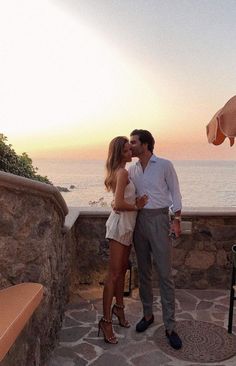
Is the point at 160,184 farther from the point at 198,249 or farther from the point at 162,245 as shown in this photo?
the point at 198,249

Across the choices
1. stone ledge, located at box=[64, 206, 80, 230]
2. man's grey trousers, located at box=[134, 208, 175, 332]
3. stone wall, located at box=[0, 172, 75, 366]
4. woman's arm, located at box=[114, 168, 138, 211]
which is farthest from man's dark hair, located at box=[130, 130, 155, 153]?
stone ledge, located at box=[64, 206, 80, 230]

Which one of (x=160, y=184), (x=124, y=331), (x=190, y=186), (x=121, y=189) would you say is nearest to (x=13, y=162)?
(x=121, y=189)

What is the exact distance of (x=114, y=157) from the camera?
3.60 m

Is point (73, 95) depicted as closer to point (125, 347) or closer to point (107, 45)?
point (107, 45)

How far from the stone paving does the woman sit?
21cm

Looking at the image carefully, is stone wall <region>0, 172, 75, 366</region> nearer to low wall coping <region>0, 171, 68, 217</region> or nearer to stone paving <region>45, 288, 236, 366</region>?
low wall coping <region>0, 171, 68, 217</region>

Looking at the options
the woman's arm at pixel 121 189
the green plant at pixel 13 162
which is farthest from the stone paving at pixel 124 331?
the green plant at pixel 13 162

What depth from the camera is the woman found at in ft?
11.7

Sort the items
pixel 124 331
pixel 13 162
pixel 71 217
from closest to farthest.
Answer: pixel 124 331 < pixel 13 162 < pixel 71 217

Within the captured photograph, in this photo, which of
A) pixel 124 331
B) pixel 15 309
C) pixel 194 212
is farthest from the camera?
pixel 194 212

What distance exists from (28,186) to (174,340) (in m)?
2.15

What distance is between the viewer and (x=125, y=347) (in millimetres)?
3672

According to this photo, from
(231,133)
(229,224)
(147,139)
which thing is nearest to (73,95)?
(229,224)

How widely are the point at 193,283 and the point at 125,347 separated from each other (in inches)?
82.0
